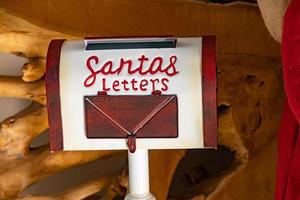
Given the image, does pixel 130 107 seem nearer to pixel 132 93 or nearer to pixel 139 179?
pixel 132 93

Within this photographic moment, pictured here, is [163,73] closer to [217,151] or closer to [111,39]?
[111,39]

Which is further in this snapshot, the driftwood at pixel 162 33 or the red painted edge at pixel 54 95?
the driftwood at pixel 162 33

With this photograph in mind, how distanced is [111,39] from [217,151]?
478 mm

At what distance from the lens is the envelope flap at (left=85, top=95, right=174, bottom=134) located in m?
0.71

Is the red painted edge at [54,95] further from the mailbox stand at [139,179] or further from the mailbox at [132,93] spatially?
the mailbox stand at [139,179]

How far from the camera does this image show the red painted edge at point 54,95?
714mm

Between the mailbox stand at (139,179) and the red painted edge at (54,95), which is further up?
the red painted edge at (54,95)

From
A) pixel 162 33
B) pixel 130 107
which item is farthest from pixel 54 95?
pixel 162 33

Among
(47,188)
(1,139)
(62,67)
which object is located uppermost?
(62,67)

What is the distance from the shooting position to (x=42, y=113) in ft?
2.86

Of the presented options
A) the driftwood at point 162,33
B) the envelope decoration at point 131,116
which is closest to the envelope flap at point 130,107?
the envelope decoration at point 131,116

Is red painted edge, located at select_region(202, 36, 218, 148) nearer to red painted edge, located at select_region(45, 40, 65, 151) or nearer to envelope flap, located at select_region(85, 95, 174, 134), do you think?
envelope flap, located at select_region(85, 95, 174, 134)

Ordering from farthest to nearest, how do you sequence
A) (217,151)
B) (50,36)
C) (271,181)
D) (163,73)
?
(217,151) → (271,181) → (50,36) → (163,73)

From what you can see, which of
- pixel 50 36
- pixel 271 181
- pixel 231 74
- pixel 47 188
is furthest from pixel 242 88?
pixel 47 188
